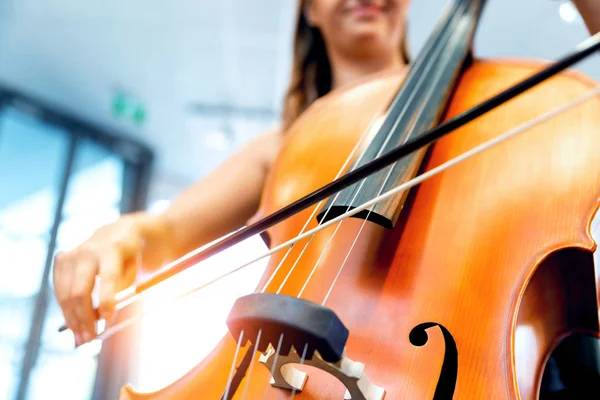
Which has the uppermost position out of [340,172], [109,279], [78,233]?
[78,233]

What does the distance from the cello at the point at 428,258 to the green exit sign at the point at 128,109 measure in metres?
2.47

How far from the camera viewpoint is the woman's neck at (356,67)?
0.92 m

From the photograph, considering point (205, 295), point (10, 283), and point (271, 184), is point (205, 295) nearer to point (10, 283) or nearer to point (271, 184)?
point (10, 283)

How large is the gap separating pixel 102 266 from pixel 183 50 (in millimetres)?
2195

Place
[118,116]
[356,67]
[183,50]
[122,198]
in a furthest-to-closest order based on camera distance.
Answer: [122,198]
[118,116]
[183,50]
[356,67]

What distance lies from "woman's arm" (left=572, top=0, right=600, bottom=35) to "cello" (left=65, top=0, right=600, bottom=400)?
7 centimetres

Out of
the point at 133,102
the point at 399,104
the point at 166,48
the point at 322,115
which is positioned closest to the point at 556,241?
the point at 399,104


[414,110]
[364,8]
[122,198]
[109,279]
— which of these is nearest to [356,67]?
[364,8]

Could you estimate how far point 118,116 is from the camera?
3.00m

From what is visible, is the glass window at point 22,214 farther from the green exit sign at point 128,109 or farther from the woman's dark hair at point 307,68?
the woman's dark hair at point 307,68

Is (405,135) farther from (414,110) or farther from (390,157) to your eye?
(390,157)

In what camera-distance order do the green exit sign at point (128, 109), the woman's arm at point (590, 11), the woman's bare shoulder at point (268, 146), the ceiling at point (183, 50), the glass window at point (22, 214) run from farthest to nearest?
the green exit sign at point (128, 109) → the glass window at point (22, 214) → the ceiling at point (183, 50) → the woman's bare shoulder at point (268, 146) → the woman's arm at point (590, 11)

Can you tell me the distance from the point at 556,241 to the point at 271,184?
1.07ft

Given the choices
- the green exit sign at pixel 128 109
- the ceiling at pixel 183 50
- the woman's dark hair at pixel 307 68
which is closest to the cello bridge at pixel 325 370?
the woman's dark hair at pixel 307 68
